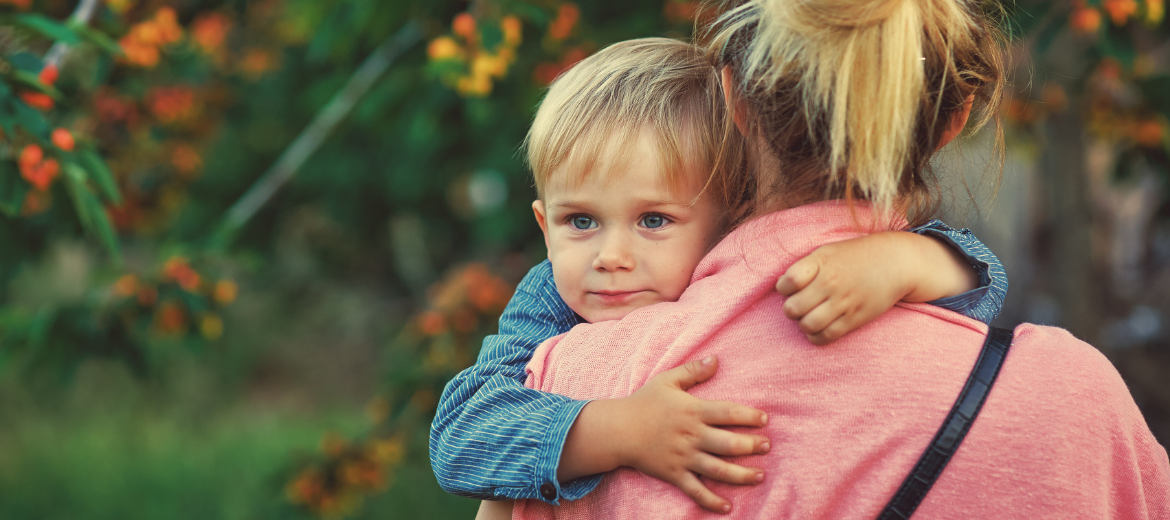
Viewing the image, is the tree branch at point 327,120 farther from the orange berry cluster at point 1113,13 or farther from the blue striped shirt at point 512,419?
the blue striped shirt at point 512,419

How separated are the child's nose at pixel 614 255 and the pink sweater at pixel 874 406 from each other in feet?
0.52

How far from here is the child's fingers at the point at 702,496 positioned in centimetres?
96

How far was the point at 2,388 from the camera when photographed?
6.71 meters

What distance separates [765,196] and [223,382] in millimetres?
7074

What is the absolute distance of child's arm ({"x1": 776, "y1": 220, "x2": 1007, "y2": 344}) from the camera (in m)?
0.93

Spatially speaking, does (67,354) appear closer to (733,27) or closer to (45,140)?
(45,140)

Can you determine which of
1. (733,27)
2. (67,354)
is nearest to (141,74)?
(67,354)

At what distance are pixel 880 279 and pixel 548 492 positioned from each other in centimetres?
45

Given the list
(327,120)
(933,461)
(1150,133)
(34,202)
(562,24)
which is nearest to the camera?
(933,461)

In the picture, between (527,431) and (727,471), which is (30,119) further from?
(727,471)

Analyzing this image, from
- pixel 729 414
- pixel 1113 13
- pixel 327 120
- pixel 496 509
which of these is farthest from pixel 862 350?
pixel 327 120

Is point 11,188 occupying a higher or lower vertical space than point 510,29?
lower

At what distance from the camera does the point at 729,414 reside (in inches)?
38.1

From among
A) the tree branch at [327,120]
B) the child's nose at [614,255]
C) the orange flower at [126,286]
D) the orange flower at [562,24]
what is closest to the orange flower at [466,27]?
the orange flower at [562,24]
